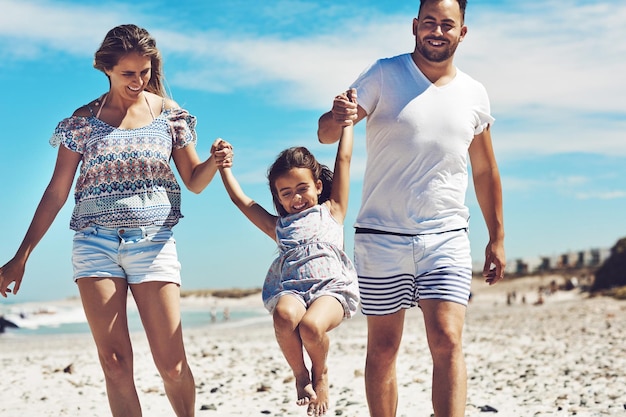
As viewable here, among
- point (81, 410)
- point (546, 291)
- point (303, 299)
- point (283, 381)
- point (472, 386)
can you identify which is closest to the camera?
point (303, 299)

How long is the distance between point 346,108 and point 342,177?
0.44 metres

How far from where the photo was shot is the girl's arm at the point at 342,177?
15.6 ft

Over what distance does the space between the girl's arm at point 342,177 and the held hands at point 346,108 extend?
3.4 inches

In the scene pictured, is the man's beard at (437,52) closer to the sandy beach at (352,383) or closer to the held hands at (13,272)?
the held hands at (13,272)

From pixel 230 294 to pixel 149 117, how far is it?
79.7 meters

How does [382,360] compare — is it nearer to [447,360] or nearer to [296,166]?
[447,360]

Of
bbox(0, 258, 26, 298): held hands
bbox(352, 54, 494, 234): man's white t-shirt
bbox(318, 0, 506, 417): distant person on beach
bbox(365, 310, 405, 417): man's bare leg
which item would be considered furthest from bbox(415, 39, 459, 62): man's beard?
bbox(0, 258, 26, 298): held hands

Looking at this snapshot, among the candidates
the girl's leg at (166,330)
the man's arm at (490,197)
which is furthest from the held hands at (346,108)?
the girl's leg at (166,330)

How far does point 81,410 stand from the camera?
791 centimetres

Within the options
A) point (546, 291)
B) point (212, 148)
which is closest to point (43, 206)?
point (212, 148)

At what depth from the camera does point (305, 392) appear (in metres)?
4.32

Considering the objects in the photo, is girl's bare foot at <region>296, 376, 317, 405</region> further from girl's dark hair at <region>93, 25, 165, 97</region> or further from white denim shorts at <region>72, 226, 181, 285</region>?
girl's dark hair at <region>93, 25, 165, 97</region>

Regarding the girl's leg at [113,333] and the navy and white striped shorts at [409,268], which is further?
the girl's leg at [113,333]

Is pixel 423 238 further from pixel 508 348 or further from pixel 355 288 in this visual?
pixel 508 348
